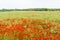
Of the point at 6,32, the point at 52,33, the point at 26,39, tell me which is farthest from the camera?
the point at 52,33

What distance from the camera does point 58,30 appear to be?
16.5 meters

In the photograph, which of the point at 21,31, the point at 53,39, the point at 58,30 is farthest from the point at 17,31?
the point at 58,30

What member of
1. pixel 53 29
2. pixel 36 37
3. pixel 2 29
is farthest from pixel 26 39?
pixel 53 29

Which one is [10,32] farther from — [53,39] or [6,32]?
[53,39]

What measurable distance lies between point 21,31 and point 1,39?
1.56 meters

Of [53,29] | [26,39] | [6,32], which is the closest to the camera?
[26,39]

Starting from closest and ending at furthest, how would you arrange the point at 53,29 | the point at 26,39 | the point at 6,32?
the point at 26,39
the point at 6,32
the point at 53,29

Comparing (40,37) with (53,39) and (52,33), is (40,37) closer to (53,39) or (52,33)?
(53,39)

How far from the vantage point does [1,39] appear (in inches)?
528

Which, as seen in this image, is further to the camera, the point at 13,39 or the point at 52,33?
the point at 52,33

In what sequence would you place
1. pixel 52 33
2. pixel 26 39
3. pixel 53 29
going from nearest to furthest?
1. pixel 26 39
2. pixel 52 33
3. pixel 53 29

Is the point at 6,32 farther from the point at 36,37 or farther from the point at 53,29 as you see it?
the point at 53,29

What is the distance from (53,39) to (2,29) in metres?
3.47

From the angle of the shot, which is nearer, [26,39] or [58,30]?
[26,39]
